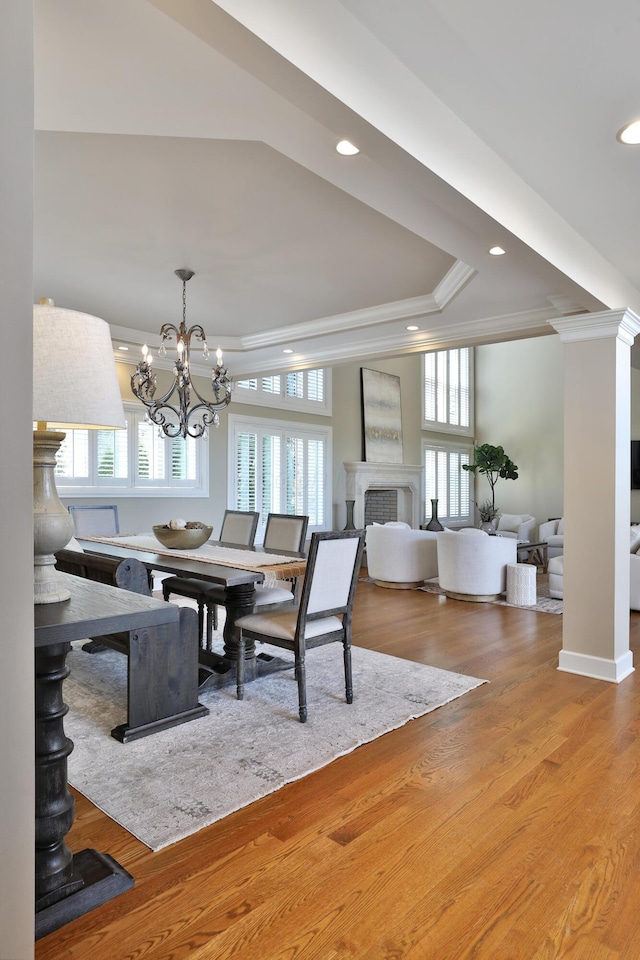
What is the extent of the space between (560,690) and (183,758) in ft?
7.27

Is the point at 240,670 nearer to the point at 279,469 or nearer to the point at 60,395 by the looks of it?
the point at 60,395

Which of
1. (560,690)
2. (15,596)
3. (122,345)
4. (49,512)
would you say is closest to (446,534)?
(560,690)

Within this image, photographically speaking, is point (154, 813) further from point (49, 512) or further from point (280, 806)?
point (49, 512)

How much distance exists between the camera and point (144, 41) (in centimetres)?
183

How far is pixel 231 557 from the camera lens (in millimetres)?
3682

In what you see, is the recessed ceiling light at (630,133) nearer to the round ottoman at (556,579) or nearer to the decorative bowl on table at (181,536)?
the decorative bowl on table at (181,536)

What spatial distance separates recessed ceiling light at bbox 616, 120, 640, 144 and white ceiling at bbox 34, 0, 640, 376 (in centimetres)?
4

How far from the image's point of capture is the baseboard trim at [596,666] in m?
3.67

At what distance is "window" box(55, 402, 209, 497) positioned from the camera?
6.01 metres

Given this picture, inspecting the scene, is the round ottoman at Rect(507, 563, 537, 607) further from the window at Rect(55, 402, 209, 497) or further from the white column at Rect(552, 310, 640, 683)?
the window at Rect(55, 402, 209, 497)

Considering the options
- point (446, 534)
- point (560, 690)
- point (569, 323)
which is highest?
point (569, 323)

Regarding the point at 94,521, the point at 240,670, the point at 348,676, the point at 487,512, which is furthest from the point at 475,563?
the point at 487,512

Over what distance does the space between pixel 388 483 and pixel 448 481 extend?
7.04 ft

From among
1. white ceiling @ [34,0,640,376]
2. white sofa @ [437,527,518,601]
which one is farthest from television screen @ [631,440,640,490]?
white ceiling @ [34,0,640,376]
